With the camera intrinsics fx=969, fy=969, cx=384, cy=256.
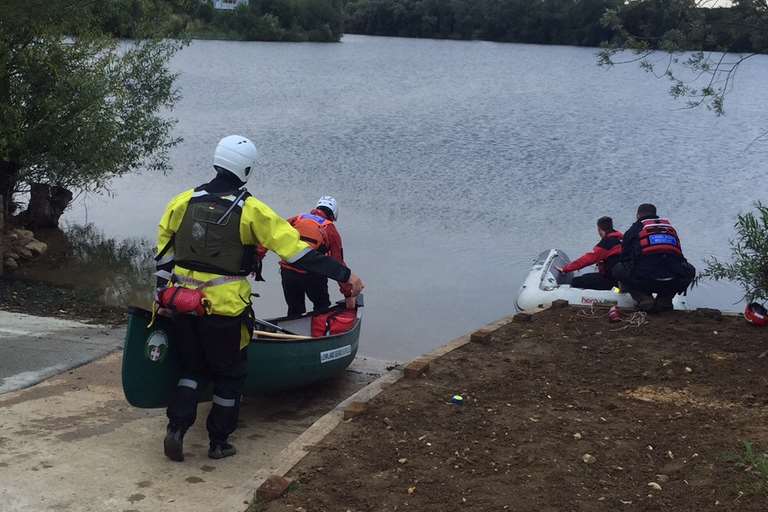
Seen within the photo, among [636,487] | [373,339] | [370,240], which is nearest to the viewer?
[636,487]

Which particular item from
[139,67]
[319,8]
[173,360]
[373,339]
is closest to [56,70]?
[139,67]

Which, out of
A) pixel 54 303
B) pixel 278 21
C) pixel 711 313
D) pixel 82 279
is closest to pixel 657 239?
pixel 711 313

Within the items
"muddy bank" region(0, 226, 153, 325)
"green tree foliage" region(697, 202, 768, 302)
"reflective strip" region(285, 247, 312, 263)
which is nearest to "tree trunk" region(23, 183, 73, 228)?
"muddy bank" region(0, 226, 153, 325)

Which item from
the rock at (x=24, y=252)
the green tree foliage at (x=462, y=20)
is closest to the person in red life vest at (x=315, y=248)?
the rock at (x=24, y=252)

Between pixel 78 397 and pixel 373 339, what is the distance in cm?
571

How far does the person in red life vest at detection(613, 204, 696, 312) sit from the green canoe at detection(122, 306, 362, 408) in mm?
2778

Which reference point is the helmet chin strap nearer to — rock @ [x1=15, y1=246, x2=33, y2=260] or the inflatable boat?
the inflatable boat

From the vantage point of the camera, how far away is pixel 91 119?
13547mm

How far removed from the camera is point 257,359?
23.4 ft

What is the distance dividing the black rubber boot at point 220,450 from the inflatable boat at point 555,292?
4327 mm

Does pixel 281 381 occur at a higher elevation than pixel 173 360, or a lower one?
lower

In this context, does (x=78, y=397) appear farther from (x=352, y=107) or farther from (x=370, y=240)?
(x=352, y=107)

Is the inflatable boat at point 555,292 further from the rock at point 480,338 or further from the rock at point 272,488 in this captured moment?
the rock at point 272,488

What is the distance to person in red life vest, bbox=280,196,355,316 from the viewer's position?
28.6ft
